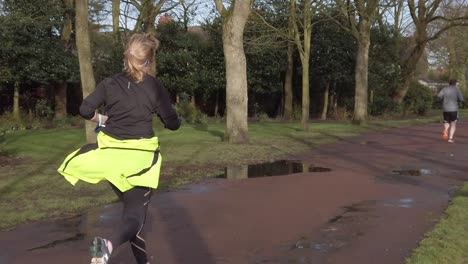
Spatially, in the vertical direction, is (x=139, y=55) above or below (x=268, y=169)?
above

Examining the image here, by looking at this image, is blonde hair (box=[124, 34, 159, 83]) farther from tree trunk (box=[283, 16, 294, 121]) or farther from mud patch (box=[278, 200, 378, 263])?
tree trunk (box=[283, 16, 294, 121])

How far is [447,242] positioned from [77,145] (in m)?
12.6

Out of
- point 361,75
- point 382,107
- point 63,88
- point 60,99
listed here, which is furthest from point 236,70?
point 382,107

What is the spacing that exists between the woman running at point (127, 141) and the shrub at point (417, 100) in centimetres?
3237

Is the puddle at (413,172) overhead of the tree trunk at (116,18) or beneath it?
beneath

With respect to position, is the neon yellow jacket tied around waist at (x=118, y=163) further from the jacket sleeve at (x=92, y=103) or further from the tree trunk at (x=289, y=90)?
the tree trunk at (x=289, y=90)

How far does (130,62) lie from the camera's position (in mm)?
3973

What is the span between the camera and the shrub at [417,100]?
3506 centimetres

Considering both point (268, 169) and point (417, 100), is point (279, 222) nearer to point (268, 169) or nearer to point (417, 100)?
point (268, 169)

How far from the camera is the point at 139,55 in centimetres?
395

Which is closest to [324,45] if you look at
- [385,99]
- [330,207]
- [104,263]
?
[385,99]

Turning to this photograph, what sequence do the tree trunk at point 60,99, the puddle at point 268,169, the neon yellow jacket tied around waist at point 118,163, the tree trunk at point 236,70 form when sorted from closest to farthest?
the neon yellow jacket tied around waist at point 118,163 → the puddle at point 268,169 → the tree trunk at point 236,70 → the tree trunk at point 60,99

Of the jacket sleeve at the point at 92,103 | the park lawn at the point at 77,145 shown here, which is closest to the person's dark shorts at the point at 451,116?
the park lawn at the point at 77,145

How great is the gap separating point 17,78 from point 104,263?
23237 millimetres
